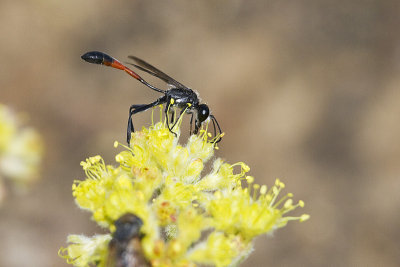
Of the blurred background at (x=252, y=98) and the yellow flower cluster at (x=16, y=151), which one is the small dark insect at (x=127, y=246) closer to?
the yellow flower cluster at (x=16, y=151)

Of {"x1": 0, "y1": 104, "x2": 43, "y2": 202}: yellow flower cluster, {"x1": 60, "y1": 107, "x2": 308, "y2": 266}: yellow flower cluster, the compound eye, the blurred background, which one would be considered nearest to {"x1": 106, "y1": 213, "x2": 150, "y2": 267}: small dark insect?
{"x1": 60, "y1": 107, "x2": 308, "y2": 266}: yellow flower cluster

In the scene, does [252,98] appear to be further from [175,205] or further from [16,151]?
[175,205]

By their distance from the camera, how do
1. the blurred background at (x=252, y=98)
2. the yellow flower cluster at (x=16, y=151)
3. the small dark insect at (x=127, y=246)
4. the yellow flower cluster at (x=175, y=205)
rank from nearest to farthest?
1. the small dark insect at (x=127, y=246)
2. the yellow flower cluster at (x=175, y=205)
3. the yellow flower cluster at (x=16, y=151)
4. the blurred background at (x=252, y=98)

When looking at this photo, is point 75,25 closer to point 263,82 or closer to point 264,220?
point 263,82

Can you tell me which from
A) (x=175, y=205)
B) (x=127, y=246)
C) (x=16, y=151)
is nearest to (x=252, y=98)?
(x=16, y=151)

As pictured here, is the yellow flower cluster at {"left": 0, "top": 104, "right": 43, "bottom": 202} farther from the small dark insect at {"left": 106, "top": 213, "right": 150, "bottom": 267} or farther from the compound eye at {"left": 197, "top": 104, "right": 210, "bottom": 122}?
the small dark insect at {"left": 106, "top": 213, "right": 150, "bottom": 267}

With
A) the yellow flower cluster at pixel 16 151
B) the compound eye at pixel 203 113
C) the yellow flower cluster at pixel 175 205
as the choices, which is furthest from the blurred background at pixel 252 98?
the yellow flower cluster at pixel 175 205

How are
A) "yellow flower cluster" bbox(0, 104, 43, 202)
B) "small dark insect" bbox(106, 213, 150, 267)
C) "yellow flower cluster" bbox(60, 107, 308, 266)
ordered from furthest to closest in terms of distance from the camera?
"yellow flower cluster" bbox(0, 104, 43, 202) < "yellow flower cluster" bbox(60, 107, 308, 266) < "small dark insect" bbox(106, 213, 150, 267)
